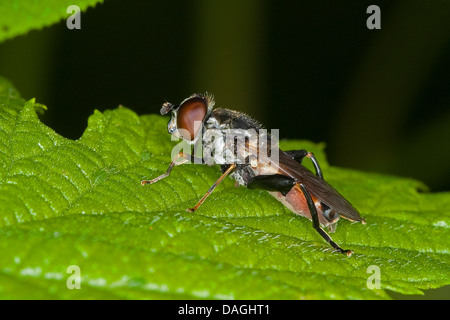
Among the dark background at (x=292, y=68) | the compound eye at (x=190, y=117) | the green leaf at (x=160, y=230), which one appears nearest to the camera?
the green leaf at (x=160, y=230)

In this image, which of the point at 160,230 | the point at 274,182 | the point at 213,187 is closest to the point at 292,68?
the point at 274,182

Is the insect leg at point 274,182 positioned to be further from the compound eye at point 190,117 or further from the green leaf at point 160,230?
the compound eye at point 190,117

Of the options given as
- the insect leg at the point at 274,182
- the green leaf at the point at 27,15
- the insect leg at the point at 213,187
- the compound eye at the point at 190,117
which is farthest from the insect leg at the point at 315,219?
the green leaf at the point at 27,15

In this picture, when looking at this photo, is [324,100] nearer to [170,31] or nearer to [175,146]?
[170,31]

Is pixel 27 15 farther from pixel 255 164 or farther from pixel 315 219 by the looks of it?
pixel 315 219

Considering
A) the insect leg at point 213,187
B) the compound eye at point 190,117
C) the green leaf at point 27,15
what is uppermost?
the green leaf at point 27,15
